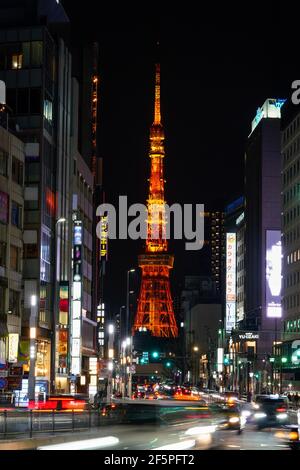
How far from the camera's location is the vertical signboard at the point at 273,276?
6171 inches

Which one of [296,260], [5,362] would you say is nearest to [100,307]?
[296,260]

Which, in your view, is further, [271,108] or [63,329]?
[271,108]

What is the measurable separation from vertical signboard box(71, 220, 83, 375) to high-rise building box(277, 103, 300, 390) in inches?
1943

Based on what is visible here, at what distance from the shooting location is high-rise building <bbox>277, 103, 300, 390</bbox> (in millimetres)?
139500

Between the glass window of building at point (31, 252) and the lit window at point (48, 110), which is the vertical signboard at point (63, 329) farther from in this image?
the lit window at point (48, 110)

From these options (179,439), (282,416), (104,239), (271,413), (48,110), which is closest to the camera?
(179,439)

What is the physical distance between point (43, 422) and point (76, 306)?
168ft

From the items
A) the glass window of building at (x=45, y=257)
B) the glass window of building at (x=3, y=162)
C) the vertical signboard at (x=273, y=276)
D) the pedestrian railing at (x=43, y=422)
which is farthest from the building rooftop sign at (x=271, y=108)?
the pedestrian railing at (x=43, y=422)

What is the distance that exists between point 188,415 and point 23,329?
Result: 34379mm

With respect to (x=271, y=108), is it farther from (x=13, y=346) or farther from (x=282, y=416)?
(x=282, y=416)

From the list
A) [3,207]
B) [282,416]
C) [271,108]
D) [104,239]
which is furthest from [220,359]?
[282,416]

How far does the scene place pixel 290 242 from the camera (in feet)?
489

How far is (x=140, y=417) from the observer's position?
47594mm

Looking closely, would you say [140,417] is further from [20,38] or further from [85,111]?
[85,111]
